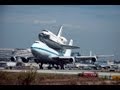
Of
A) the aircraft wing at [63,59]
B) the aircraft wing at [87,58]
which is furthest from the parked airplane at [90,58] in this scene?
the aircraft wing at [63,59]

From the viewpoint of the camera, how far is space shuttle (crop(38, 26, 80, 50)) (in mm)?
14373

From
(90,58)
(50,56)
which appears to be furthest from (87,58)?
(50,56)

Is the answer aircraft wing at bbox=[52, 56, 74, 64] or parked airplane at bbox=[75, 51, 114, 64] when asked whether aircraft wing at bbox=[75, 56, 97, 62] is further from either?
aircraft wing at bbox=[52, 56, 74, 64]

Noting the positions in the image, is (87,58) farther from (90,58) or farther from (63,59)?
(63,59)

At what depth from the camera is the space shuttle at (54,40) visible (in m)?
14.4

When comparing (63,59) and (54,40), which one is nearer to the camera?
(54,40)

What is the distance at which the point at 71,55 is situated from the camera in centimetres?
1483

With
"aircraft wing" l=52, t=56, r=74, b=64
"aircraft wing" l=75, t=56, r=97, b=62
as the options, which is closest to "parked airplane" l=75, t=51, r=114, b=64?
"aircraft wing" l=75, t=56, r=97, b=62

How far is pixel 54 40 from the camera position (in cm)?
1480

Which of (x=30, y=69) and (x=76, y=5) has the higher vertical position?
(x=76, y=5)

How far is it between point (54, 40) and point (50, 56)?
1.87 feet
